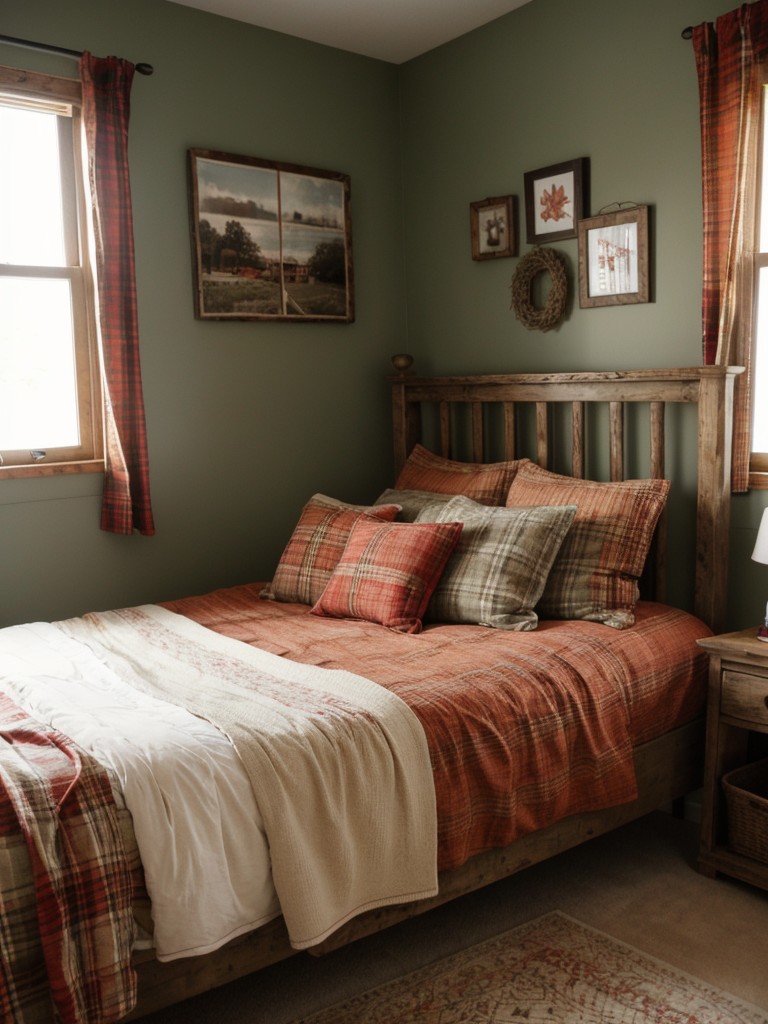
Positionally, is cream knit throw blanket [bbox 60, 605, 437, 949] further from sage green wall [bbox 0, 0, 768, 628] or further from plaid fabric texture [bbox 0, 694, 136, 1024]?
sage green wall [bbox 0, 0, 768, 628]

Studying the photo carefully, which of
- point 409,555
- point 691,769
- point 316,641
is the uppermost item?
point 409,555

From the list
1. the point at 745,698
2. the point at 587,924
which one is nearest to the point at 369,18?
the point at 745,698

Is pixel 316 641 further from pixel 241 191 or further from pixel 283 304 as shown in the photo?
pixel 241 191

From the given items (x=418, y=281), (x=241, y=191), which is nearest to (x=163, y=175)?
(x=241, y=191)

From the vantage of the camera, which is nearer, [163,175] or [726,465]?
[726,465]

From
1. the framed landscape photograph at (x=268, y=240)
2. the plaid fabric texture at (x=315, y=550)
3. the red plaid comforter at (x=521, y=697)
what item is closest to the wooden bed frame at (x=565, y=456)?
the red plaid comforter at (x=521, y=697)

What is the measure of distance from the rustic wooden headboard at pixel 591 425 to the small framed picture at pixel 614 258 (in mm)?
285

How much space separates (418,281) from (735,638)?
83.2 inches

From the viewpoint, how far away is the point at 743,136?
277cm

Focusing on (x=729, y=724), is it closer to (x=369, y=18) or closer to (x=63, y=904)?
(x=63, y=904)

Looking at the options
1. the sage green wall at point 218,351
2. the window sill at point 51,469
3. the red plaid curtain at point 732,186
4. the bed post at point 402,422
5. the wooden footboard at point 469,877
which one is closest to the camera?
the wooden footboard at point 469,877

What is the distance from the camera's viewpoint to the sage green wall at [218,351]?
3211 millimetres

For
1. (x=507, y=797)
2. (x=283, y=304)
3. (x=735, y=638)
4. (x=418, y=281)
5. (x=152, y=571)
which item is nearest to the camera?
(x=507, y=797)

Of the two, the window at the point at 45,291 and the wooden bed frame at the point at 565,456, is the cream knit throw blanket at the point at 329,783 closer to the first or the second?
the wooden bed frame at the point at 565,456
